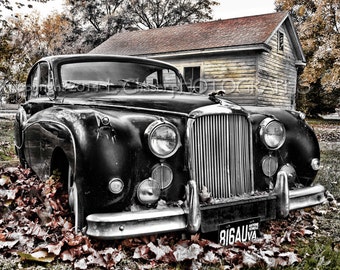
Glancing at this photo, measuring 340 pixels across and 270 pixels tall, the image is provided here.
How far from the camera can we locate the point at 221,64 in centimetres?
1594

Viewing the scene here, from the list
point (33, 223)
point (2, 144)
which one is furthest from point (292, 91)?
point (33, 223)

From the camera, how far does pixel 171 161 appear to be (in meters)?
2.61

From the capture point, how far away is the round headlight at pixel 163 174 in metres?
2.55

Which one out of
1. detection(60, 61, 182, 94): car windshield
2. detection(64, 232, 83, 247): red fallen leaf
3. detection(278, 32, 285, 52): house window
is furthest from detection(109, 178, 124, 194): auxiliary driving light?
detection(278, 32, 285, 52): house window

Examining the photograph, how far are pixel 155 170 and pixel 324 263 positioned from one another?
1428 millimetres

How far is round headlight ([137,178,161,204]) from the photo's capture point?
247cm

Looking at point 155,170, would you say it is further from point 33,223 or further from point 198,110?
point 33,223

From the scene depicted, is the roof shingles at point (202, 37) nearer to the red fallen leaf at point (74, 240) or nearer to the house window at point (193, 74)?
the house window at point (193, 74)

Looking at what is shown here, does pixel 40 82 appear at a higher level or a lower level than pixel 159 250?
higher

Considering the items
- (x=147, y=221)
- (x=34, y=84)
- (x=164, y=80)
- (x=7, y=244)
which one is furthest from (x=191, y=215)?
(x=34, y=84)

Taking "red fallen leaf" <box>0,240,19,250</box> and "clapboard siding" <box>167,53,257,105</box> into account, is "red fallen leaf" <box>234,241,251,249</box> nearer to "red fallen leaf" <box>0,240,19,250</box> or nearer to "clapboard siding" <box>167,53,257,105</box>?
"red fallen leaf" <box>0,240,19,250</box>

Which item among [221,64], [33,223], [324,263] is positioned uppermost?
[221,64]

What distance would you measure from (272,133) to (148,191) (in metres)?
1.28

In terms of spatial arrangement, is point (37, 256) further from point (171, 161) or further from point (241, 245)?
point (241, 245)
